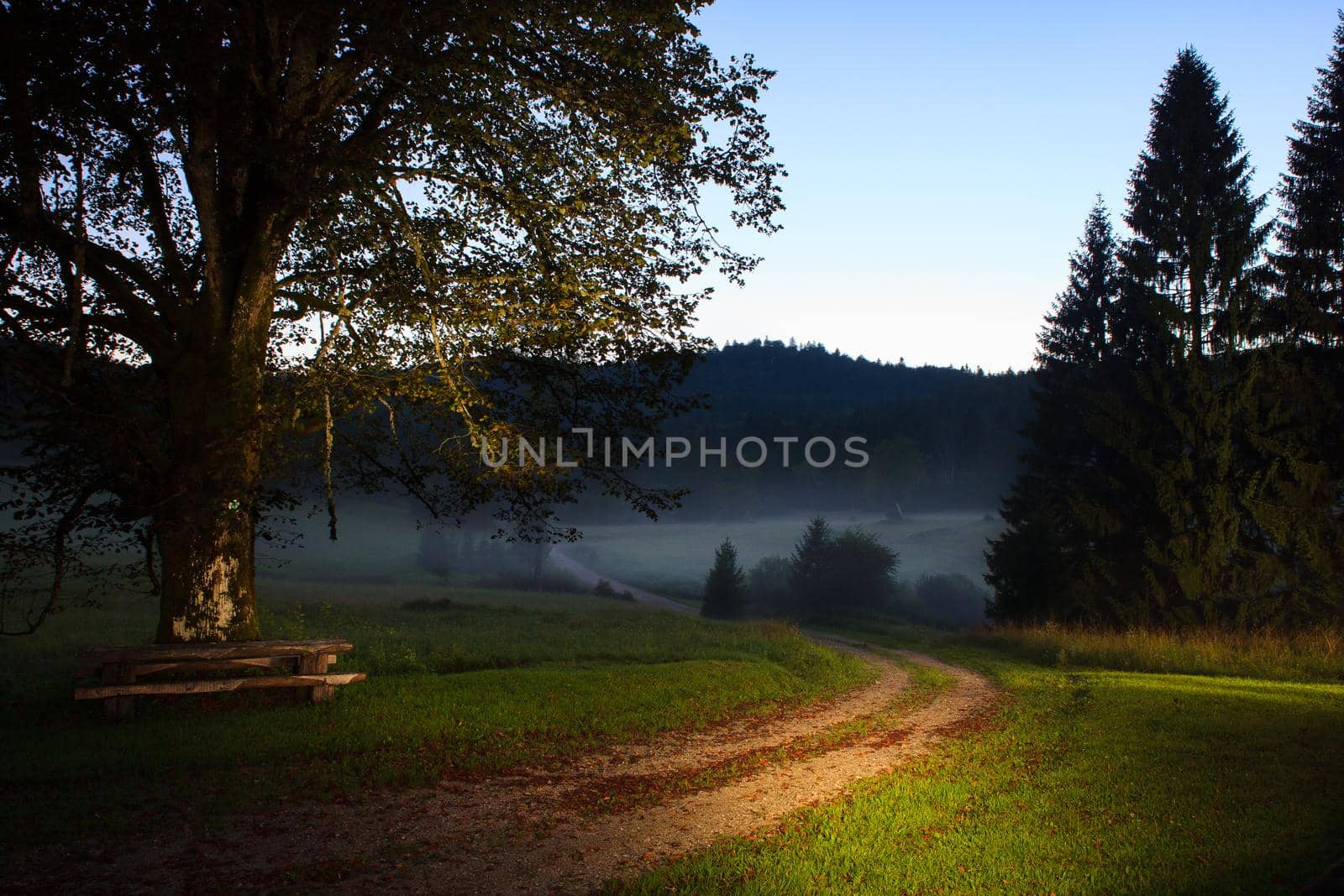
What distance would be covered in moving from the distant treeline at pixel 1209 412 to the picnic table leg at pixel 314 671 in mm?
23114

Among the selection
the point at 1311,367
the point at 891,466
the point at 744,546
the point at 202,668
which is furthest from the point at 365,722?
the point at 891,466

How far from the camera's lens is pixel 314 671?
35.5 feet

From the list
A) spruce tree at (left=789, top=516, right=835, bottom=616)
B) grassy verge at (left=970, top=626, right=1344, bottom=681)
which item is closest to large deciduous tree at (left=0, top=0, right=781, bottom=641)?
grassy verge at (left=970, top=626, right=1344, bottom=681)

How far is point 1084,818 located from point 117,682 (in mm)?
10822

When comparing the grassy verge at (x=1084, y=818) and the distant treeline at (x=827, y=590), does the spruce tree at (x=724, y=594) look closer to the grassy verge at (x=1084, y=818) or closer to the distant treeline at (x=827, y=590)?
the distant treeline at (x=827, y=590)

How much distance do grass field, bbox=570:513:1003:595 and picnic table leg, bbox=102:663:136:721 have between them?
55.3 m

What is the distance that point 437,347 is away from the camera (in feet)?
34.2

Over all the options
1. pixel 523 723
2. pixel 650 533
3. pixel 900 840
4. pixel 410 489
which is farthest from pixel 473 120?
pixel 650 533

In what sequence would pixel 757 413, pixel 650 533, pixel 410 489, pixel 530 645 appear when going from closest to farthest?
1. pixel 410 489
2. pixel 530 645
3. pixel 650 533
4. pixel 757 413

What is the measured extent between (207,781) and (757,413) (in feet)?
493

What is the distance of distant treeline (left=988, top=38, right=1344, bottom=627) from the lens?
22.2m

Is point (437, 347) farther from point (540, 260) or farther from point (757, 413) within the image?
point (757, 413)

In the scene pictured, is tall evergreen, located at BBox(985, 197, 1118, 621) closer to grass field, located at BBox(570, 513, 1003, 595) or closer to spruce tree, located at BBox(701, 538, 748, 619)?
spruce tree, located at BBox(701, 538, 748, 619)

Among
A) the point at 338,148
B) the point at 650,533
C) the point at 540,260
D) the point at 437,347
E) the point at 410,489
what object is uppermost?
the point at 338,148
